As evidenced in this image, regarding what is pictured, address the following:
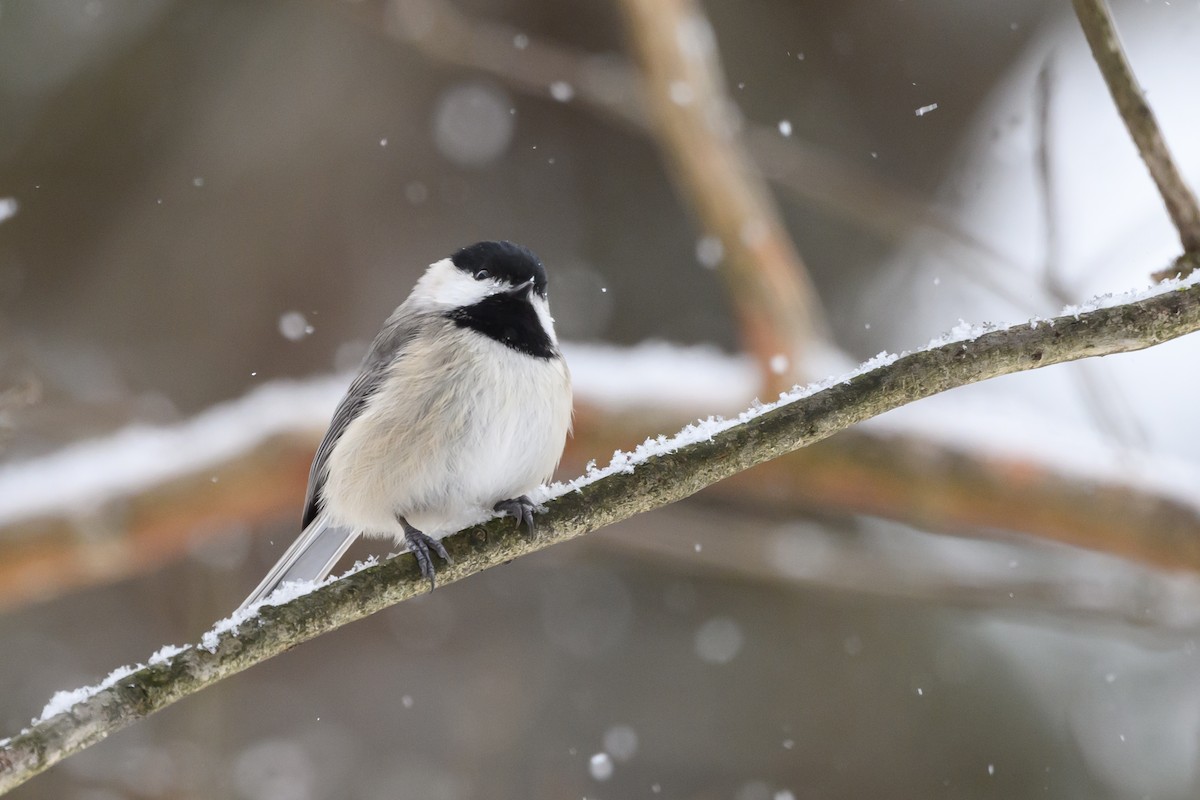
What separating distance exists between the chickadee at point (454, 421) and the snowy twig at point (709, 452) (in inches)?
20.2

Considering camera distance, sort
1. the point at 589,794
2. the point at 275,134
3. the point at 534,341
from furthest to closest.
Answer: the point at 275,134 < the point at 589,794 < the point at 534,341

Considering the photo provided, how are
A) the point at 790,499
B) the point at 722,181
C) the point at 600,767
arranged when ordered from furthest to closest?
the point at 600,767, the point at 722,181, the point at 790,499

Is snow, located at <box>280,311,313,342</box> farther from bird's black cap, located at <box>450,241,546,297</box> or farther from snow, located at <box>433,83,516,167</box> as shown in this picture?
bird's black cap, located at <box>450,241,546,297</box>

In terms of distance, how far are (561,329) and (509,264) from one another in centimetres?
330

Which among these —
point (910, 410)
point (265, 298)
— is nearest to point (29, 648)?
point (265, 298)

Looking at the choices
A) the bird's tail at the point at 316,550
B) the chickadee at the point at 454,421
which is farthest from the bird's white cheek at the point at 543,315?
the bird's tail at the point at 316,550

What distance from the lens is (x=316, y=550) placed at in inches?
102

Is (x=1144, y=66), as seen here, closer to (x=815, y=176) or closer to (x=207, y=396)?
(x=815, y=176)

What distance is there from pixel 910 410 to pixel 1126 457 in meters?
0.76

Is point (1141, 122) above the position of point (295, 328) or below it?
below

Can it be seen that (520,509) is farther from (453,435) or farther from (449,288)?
(449,288)

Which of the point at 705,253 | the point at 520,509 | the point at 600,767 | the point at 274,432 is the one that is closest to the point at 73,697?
the point at 520,509

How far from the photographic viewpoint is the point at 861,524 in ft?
18.8

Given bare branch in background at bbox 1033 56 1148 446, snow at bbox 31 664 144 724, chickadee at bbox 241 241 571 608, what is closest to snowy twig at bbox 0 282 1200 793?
snow at bbox 31 664 144 724
